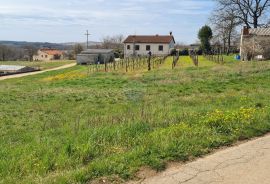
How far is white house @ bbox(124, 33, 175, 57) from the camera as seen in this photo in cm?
9619

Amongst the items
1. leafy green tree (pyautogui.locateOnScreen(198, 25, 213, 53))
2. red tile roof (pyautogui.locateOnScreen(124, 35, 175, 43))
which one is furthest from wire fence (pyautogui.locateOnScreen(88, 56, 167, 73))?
red tile roof (pyautogui.locateOnScreen(124, 35, 175, 43))

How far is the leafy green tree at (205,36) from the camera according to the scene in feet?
270

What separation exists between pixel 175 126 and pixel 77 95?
1100 centimetres

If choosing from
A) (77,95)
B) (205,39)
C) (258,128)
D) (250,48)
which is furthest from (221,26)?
(258,128)

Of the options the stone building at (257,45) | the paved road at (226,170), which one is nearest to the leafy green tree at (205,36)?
the stone building at (257,45)

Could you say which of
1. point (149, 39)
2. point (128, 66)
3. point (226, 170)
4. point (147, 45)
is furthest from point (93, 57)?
point (226, 170)

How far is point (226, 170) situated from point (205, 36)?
263ft

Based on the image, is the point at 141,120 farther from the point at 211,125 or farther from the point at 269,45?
the point at 269,45

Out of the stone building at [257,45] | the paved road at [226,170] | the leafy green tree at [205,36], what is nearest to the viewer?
the paved road at [226,170]

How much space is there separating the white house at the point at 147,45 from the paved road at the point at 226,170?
296 ft

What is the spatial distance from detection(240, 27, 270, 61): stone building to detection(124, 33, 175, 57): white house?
4679 centimetres

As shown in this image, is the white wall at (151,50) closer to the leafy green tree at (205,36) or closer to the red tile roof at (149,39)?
the red tile roof at (149,39)

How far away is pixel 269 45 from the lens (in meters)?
43.8

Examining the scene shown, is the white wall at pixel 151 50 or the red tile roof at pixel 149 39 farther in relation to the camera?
the red tile roof at pixel 149 39
